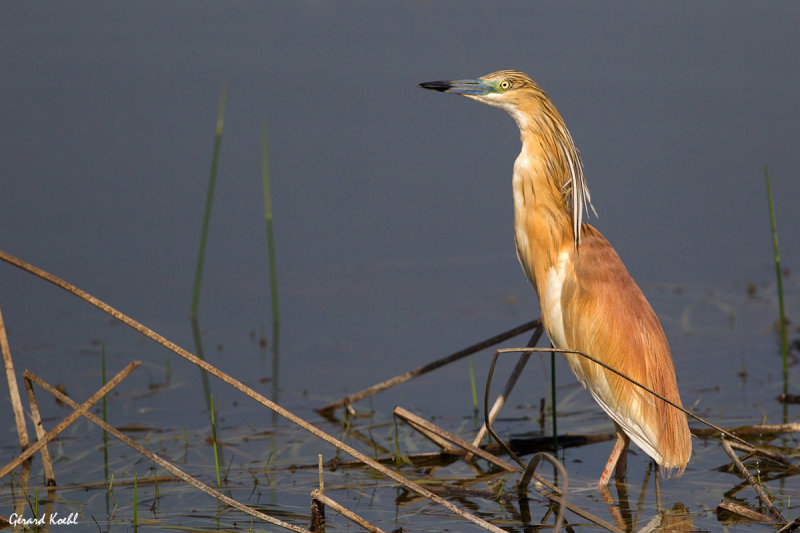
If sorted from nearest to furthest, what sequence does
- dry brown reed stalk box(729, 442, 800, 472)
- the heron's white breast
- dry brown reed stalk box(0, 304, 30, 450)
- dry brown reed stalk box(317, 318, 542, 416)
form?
1. dry brown reed stalk box(0, 304, 30, 450)
2. dry brown reed stalk box(729, 442, 800, 472)
3. the heron's white breast
4. dry brown reed stalk box(317, 318, 542, 416)

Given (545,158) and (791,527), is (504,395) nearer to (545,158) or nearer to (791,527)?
(545,158)

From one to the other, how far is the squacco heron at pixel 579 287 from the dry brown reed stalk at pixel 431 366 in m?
0.29

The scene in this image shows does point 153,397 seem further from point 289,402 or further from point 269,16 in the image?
point 269,16

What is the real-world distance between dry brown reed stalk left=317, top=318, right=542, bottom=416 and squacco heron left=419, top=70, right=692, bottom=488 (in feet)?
0.95

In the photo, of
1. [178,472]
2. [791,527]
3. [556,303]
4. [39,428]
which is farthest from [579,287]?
[39,428]

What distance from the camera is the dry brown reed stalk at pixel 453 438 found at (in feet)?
11.8

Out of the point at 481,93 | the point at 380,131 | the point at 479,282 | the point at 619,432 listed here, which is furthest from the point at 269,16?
the point at 619,432

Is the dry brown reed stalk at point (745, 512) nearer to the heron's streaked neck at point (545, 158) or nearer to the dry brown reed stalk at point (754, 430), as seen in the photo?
the dry brown reed stalk at point (754, 430)

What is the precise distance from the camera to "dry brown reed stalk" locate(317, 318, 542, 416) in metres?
4.07

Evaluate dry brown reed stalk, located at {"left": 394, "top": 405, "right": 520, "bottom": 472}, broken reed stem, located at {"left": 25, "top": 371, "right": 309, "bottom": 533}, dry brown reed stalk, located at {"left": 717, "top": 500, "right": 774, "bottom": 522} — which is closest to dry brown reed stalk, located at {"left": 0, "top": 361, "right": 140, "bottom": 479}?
broken reed stem, located at {"left": 25, "top": 371, "right": 309, "bottom": 533}

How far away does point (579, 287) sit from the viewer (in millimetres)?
3691

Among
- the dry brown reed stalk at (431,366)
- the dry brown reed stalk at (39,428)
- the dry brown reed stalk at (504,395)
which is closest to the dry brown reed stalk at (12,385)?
the dry brown reed stalk at (39,428)

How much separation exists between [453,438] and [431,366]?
0.59 metres

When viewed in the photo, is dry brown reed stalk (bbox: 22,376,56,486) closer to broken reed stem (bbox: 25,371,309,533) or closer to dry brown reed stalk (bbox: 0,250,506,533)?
broken reed stem (bbox: 25,371,309,533)
